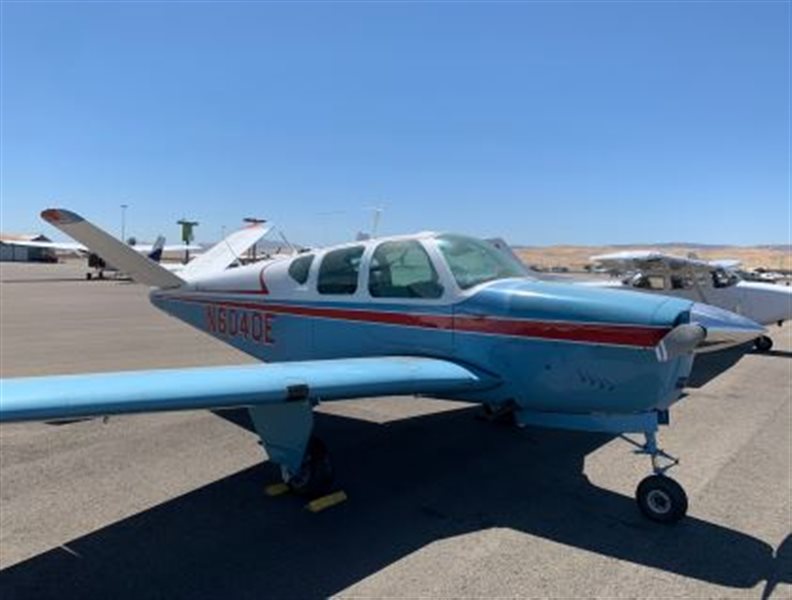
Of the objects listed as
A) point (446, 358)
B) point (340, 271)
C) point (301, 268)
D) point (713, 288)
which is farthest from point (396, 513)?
point (713, 288)

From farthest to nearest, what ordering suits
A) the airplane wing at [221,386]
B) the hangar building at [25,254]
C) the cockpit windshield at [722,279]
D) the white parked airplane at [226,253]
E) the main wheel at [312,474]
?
the hangar building at [25,254] < the cockpit windshield at [722,279] < the white parked airplane at [226,253] < the main wheel at [312,474] < the airplane wing at [221,386]

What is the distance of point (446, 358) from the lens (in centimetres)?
Answer: 582

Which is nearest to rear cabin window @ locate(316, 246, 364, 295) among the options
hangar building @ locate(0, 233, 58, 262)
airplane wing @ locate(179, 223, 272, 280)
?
airplane wing @ locate(179, 223, 272, 280)

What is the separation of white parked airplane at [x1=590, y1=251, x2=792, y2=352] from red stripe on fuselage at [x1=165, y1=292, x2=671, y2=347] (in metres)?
10.5

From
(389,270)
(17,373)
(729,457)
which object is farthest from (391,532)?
(17,373)

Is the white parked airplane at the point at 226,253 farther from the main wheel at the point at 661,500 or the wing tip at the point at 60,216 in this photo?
the main wheel at the point at 661,500

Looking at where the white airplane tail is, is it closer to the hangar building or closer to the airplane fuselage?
the airplane fuselage

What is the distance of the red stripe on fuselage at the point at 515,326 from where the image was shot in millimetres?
4852

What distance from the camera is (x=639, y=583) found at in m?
4.05

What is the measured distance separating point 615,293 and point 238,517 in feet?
10.8

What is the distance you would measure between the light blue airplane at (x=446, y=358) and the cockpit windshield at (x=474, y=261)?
15 mm

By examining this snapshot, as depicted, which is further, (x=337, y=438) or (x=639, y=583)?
(x=337, y=438)

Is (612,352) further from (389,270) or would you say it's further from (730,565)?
(389,270)

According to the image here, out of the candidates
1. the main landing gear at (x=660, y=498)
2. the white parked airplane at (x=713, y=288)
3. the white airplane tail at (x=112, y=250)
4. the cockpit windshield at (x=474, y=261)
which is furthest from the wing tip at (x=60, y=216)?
the white parked airplane at (x=713, y=288)
